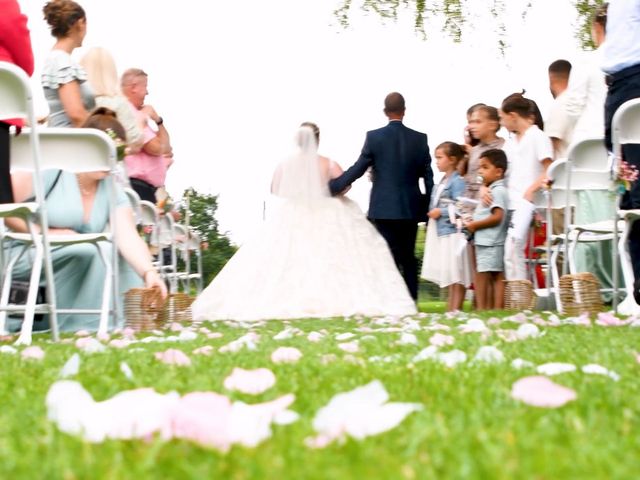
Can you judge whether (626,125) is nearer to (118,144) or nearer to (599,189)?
(599,189)

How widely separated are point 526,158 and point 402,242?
6.37ft

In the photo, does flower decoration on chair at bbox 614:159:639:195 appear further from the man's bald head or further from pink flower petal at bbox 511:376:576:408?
the man's bald head

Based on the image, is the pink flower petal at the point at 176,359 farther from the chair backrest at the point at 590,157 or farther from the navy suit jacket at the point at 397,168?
the navy suit jacket at the point at 397,168

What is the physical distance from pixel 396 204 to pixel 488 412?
8.14 meters

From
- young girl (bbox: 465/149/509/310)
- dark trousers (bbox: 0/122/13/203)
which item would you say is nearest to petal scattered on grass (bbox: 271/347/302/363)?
dark trousers (bbox: 0/122/13/203)

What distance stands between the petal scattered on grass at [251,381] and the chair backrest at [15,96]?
2523 millimetres

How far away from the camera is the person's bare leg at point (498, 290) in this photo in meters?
8.47

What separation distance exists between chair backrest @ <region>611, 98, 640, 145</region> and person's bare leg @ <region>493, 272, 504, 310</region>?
10.7ft

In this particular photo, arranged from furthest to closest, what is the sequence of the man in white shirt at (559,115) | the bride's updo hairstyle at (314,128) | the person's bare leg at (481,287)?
1. the bride's updo hairstyle at (314,128)
2. the person's bare leg at (481,287)
3. the man in white shirt at (559,115)

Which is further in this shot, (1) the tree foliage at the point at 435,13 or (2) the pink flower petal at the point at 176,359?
(1) the tree foliage at the point at 435,13

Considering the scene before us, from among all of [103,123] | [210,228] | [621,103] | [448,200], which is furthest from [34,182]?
[210,228]

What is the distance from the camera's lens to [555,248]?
7.64 metres

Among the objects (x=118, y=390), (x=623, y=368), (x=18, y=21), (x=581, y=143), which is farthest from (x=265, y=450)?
(x=581, y=143)

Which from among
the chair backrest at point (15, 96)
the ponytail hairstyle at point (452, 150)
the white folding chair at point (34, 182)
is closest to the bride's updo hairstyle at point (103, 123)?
the white folding chair at point (34, 182)
